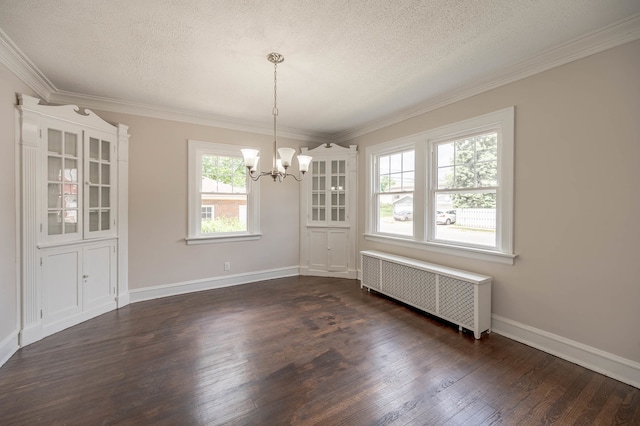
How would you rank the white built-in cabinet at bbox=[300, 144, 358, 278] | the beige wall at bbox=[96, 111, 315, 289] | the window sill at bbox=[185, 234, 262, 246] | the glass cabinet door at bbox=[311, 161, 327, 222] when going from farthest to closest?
1. the glass cabinet door at bbox=[311, 161, 327, 222]
2. the white built-in cabinet at bbox=[300, 144, 358, 278]
3. the window sill at bbox=[185, 234, 262, 246]
4. the beige wall at bbox=[96, 111, 315, 289]

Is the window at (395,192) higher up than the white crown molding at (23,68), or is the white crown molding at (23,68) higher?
the white crown molding at (23,68)

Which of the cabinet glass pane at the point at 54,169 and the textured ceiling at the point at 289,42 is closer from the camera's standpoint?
the textured ceiling at the point at 289,42

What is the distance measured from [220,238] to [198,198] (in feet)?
2.38

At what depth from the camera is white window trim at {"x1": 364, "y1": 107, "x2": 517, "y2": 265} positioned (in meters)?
2.82

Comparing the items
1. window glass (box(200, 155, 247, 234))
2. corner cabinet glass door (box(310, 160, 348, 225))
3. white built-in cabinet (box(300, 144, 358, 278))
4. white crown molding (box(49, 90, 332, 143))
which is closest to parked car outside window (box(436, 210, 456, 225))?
white built-in cabinet (box(300, 144, 358, 278))

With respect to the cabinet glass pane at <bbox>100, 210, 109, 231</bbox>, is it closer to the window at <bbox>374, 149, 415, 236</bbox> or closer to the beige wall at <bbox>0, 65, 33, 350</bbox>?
the beige wall at <bbox>0, 65, 33, 350</bbox>

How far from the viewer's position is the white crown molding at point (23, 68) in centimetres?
229

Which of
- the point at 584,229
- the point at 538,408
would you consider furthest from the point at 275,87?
the point at 538,408

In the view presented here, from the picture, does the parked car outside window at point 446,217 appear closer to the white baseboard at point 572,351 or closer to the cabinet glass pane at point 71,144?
the white baseboard at point 572,351

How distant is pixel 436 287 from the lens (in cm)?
322

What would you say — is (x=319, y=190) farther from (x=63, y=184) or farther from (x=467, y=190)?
(x=63, y=184)

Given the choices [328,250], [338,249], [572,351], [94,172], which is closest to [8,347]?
[94,172]

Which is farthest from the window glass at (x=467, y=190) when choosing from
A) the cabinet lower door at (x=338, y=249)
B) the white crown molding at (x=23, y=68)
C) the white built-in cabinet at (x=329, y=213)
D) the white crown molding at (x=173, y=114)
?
the white crown molding at (x=23, y=68)

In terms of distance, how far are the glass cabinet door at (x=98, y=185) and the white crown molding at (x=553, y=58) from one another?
4140 mm
